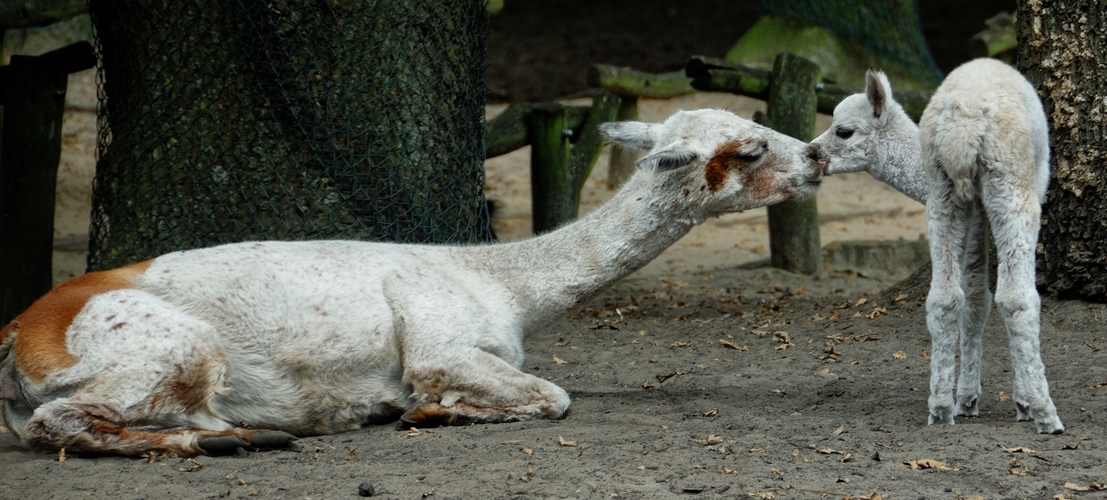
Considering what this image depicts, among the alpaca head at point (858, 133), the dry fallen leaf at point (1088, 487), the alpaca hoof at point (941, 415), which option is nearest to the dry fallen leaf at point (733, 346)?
the alpaca head at point (858, 133)

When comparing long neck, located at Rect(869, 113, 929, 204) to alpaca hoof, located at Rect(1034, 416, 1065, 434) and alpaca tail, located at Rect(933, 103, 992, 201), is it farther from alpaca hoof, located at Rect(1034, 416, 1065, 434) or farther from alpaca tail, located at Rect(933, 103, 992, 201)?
alpaca hoof, located at Rect(1034, 416, 1065, 434)

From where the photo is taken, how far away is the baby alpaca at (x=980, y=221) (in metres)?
4.10

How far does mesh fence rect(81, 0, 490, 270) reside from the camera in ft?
21.7

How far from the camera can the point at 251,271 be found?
194 inches

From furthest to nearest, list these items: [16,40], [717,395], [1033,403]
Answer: [16,40] < [717,395] < [1033,403]

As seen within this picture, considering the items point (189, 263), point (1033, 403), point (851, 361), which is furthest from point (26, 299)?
point (1033, 403)

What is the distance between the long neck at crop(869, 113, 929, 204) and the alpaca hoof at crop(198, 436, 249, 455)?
3.25 metres

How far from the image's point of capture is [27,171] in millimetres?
7305

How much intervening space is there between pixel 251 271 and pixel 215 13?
2.36 meters

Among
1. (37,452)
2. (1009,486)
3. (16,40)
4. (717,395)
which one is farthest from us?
(16,40)

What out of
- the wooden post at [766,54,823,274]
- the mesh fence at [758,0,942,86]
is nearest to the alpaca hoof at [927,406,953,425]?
the wooden post at [766,54,823,274]

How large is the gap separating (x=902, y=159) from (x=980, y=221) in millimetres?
1019

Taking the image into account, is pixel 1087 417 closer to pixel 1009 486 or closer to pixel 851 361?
pixel 1009 486

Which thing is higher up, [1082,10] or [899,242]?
[1082,10]
